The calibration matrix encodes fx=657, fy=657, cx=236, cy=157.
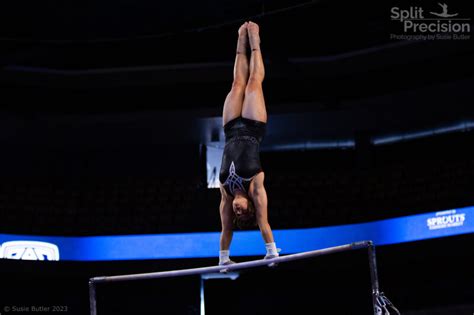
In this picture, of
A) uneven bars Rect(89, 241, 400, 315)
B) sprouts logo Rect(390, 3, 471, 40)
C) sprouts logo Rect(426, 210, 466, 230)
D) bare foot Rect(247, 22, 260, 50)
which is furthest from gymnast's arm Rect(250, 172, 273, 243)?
sprouts logo Rect(390, 3, 471, 40)

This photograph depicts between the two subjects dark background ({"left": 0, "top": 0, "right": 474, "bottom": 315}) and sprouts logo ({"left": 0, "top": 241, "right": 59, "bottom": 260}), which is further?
dark background ({"left": 0, "top": 0, "right": 474, "bottom": 315})

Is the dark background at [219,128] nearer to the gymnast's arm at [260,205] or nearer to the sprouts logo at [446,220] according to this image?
the sprouts logo at [446,220]

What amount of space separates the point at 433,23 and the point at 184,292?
925 cm

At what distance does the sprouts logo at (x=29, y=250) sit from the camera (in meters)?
15.5

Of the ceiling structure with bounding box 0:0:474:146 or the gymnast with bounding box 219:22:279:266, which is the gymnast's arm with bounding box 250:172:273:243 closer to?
the gymnast with bounding box 219:22:279:266

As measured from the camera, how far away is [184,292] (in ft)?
56.1

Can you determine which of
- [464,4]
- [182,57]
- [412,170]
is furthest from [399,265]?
[182,57]

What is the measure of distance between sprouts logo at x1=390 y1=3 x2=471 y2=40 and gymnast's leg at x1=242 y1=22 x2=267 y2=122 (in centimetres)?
837

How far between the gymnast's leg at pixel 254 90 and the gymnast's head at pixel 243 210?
1134 mm

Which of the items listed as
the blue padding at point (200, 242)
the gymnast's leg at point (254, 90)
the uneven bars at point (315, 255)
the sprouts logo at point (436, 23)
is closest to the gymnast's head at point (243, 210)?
the uneven bars at point (315, 255)

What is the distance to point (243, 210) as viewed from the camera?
779 cm

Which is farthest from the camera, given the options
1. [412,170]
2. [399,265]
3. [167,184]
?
[167,184]

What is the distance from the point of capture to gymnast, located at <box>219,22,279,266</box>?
785 centimetres

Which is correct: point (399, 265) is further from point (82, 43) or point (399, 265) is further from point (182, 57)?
point (82, 43)
